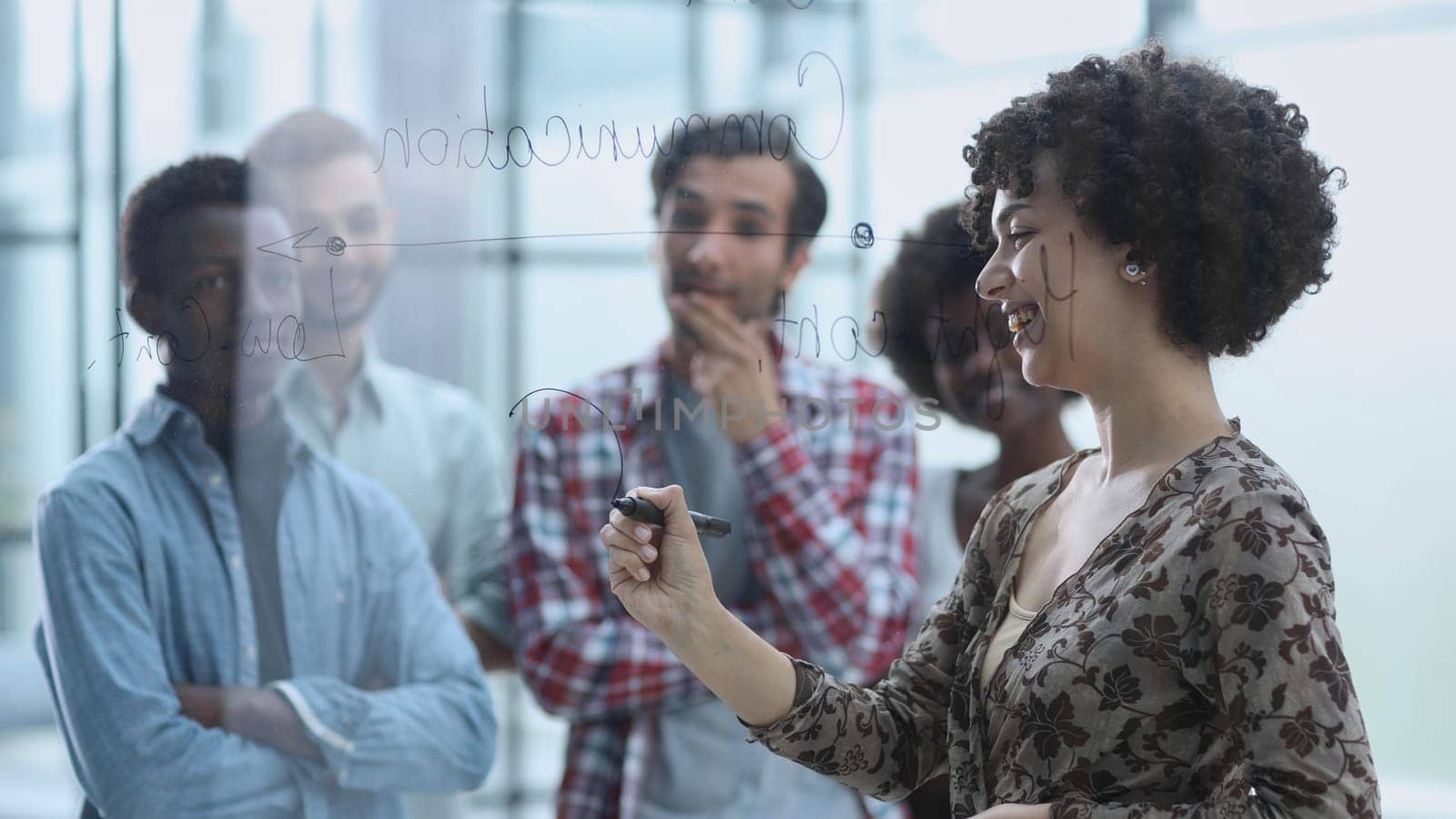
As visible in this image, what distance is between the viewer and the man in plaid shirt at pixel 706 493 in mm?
1668

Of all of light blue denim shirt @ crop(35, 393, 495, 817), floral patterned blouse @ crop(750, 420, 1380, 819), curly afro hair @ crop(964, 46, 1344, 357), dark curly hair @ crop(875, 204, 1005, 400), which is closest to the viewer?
floral patterned blouse @ crop(750, 420, 1380, 819)

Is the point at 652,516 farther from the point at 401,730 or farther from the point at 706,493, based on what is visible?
the point at 401,730

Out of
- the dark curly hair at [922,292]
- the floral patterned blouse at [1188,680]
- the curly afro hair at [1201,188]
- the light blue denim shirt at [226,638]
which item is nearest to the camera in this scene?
the floral patterned blouse at [1188,680]

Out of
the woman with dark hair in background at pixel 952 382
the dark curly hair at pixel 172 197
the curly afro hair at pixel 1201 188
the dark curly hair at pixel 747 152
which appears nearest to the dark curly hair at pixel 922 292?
the woman with dark hair in background at pixel 952 382

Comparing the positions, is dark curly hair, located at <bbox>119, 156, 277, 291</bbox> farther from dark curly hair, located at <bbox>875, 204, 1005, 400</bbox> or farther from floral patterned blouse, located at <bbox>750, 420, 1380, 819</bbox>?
floral patterned blouse, located at <bbox>750, 420, 1380, 819</bbox>

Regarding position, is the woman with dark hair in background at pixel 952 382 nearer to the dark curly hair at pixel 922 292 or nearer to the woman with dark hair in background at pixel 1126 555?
the dark curly hair at pixel 922 292

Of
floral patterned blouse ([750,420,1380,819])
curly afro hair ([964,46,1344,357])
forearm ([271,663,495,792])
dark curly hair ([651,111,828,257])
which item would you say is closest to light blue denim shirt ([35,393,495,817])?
forearm ([271,663,495,792])

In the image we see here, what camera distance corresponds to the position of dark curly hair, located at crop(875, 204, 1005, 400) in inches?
67.0

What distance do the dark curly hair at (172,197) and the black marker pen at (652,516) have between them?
0.82m

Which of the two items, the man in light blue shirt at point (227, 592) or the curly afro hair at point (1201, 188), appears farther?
the man in light blue shirt at point (227, 592)

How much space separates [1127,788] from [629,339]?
0.94 m

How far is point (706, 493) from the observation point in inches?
66.5

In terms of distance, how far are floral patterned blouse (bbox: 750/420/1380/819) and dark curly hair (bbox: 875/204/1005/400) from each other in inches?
26.1

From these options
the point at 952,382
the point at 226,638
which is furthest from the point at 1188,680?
the point at 226,638
